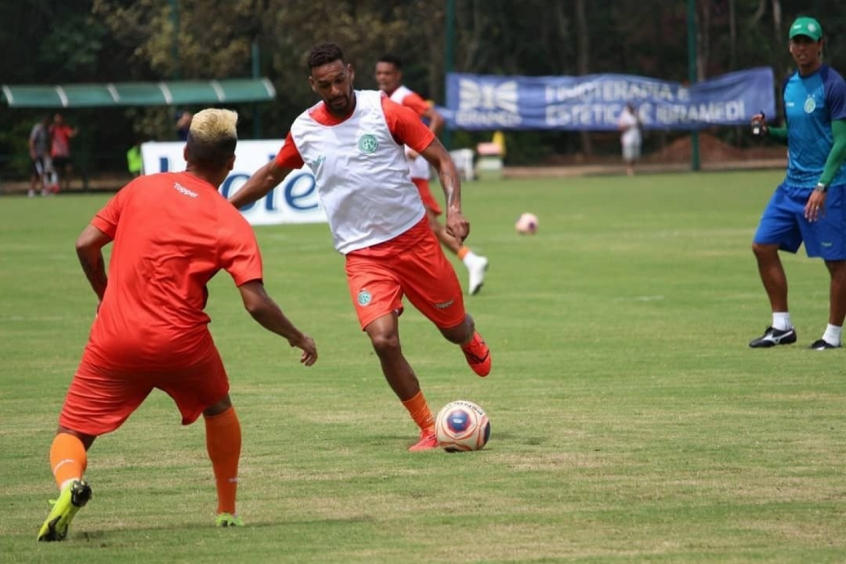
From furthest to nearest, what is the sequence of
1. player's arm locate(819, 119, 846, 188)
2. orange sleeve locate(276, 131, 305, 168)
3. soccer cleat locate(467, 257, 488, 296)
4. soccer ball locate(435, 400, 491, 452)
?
soccer cleat locate(467, 257, 488, 296)
player's arm locate(819, 119, 846, 188)
orange sleeve locate(276, 131, 305, 168)
soccer ball locate(435, 400, 491, 452)

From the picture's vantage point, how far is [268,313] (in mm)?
6121

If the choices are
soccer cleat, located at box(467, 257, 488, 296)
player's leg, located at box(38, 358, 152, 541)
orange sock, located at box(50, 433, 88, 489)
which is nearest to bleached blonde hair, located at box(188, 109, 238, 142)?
player's leg, located at box(38, 358, 152, 541)

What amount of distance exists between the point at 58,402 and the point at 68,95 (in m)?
→ 32.0

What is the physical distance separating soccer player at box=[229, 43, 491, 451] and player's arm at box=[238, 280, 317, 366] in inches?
84.5

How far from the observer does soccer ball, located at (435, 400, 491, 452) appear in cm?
809

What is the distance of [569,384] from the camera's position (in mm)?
10297

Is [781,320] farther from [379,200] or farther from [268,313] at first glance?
[268,313]

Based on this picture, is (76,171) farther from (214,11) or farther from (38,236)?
(38,236)

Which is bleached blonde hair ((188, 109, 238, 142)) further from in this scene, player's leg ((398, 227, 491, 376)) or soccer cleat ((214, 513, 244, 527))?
player's leg ((398, 227, 491, 376))

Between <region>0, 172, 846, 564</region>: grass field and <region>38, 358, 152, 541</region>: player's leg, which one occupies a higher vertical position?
<region>38, 358, 152, 541</region>: player's leg

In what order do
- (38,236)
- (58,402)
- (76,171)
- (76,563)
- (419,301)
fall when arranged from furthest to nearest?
(76,171) → (38,236) → (58,402) → (419,301) → (76,563)

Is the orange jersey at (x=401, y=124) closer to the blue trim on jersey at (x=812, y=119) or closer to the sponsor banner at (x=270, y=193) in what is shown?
the blue trim on jersey at (x=812, y=119)

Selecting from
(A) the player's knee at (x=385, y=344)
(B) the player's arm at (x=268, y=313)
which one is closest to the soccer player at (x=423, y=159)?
(A) the player's knee at (x=385, y=344)

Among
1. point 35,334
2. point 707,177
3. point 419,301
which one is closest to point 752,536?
point 419,301
